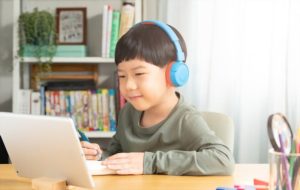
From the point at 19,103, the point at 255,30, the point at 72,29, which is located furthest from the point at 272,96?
the point at 19,103

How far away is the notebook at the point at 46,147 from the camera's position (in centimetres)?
99

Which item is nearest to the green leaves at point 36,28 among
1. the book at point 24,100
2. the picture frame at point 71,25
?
the picture frame at point 71,25

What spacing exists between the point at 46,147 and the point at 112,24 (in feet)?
5.81

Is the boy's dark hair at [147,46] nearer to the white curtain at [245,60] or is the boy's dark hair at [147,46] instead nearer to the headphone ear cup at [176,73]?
the headphone ear cup at [176,73]

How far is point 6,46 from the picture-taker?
301 cm

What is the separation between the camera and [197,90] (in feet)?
9.11

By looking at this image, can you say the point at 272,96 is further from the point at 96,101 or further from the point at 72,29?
the point at 72,29

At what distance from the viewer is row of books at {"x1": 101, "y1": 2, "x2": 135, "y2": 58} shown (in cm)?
Answer: 274

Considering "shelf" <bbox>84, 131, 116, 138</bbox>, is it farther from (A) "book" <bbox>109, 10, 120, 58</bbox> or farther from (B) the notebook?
(B) the notebook

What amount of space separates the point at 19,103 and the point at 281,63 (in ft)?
4.90

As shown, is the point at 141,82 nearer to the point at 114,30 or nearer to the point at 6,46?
the point at 114,30

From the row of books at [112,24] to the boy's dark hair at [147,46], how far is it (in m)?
1.35

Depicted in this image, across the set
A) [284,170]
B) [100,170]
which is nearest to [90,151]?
[100,170]

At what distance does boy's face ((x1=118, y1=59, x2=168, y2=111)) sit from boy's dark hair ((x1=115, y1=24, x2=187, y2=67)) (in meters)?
0.02
